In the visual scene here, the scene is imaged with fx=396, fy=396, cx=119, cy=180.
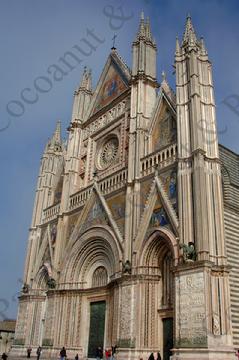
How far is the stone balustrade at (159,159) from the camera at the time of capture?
1958cm

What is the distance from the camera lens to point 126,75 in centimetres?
2747

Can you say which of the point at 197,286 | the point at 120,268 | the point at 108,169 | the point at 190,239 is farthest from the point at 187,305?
the point at 108,169

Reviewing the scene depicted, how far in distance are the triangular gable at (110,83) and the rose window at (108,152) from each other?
3.22 metres

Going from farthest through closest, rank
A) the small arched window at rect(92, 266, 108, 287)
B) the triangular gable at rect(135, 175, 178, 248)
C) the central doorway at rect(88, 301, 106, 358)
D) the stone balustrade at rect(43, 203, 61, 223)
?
1. the stone balustrade at rect(43, 203, 61, 223)
2. the small arched window at rect(92, 266, 108, 287)
3. the central doorway at rect(88, 301, 106, 358)
4. the triangular gable at rect(135, 175, 178, 248)

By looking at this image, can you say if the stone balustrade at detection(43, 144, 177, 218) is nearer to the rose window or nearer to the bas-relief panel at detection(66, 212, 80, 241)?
the bas-relief panel at detection(66, 212, 80, 241)

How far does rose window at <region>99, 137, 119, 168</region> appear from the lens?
26.0 m

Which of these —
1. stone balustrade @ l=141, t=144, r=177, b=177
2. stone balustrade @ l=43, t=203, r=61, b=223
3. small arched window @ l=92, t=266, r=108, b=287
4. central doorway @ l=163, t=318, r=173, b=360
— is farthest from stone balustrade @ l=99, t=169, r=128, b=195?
central doorway @ l=163, t=318, r=173, b=360

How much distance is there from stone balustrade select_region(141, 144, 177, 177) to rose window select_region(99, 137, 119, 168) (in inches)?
190

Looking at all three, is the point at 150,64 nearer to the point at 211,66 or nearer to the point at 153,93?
the point at 153,93

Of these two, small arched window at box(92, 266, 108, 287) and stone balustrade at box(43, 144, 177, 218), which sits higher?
stone balustrade at box(43, 144, 177, 218)

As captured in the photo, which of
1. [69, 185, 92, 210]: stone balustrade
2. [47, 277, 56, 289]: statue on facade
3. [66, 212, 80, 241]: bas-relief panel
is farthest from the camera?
[66, 212, 80, 241]: bas-relief panel

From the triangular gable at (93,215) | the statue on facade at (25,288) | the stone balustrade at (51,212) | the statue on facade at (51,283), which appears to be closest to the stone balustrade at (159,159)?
the triangular gable at (93,215)

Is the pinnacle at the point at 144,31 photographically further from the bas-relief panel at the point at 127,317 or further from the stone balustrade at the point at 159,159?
the bas-relief panel at the point at 127,317

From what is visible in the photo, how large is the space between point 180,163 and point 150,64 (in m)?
9.82
